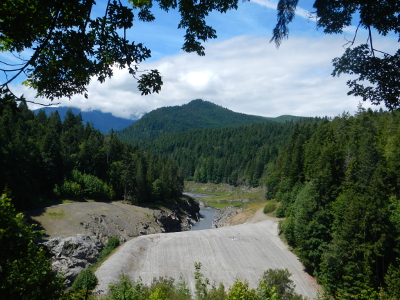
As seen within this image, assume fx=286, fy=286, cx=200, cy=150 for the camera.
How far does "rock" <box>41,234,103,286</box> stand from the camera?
29.4 m

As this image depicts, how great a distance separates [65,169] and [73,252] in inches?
1078

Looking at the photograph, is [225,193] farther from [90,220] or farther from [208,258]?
[208,258]

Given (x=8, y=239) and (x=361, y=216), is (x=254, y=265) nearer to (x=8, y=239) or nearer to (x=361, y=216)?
(x=361, y=216)

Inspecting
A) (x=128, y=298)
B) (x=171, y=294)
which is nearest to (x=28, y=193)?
(x=171, y=294)

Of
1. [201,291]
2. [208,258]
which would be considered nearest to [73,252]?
[208,258]

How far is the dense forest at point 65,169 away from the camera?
41.7 meters

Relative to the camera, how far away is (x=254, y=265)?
3234 centimetres

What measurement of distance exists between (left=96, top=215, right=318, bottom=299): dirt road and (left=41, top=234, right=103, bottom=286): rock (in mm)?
3345

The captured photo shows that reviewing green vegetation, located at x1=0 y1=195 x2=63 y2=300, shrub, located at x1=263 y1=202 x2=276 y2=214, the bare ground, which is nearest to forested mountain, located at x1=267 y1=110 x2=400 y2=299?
shrub, located at x1=263 y1=202 x2=276 y2=214

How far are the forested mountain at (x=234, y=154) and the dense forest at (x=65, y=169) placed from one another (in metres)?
69.7

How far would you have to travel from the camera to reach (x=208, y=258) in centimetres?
3278

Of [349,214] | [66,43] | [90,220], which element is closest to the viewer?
[66,43]

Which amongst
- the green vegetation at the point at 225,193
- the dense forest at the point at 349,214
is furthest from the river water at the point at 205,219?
the dense forest at the point at 349,214

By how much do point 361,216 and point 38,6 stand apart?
101 ft
